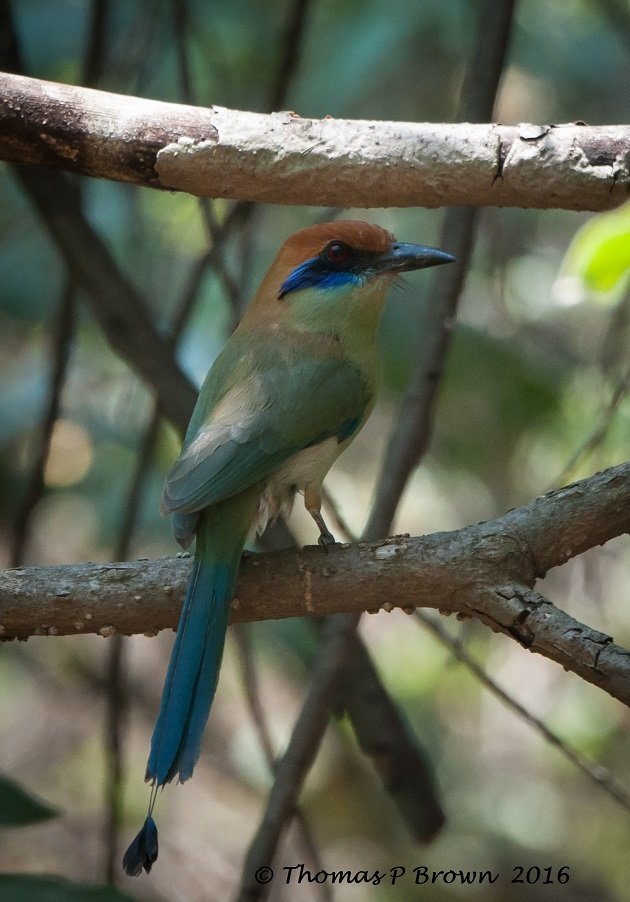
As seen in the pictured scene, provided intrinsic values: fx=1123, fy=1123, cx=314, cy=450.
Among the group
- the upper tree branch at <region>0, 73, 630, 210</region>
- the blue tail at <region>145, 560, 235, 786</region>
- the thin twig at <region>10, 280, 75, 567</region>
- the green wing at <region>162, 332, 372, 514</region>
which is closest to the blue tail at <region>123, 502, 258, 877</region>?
the blue tail at <region>145, 560, 235, 786</region>

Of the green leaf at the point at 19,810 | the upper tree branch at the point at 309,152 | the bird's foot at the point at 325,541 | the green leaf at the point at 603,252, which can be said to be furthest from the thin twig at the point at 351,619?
the green leaf at the point at 603,252

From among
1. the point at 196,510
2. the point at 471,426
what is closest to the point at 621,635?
the point at 471,426

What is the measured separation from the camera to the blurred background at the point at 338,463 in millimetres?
4406

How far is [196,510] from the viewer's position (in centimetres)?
271

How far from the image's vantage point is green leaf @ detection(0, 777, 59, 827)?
9.04 ft

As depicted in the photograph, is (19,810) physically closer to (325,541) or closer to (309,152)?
(325,541)

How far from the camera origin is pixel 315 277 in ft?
10.7

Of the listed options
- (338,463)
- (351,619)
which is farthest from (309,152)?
(338,463)

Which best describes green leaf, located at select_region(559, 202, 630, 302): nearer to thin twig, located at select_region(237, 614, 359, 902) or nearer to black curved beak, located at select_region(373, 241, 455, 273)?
black curved beak, located at select_region(373, 241, 455, 273)

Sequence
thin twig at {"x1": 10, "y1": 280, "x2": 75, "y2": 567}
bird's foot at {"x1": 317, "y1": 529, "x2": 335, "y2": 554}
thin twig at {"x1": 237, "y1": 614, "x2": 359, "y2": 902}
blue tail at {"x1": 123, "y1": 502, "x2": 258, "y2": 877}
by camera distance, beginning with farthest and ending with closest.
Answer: thin twig at {"x1": 10, "y1": 280, "x2": 75, "y2": 567} < thin twig at {"x1": 237, "y1": 614, "x2": 359, "y2": 902} < bird's foot at {"x1": 317, "y1": 529, "x2": 335, "y2": 554} < blue tail at {"x1": 123, "y1": 502, "x2": 258, "y2": 877}

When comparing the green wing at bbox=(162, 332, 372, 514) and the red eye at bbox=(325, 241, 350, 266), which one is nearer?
the green wing at bbox=(162, 332, 372, 514)

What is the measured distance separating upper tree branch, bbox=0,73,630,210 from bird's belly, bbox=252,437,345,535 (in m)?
0.75

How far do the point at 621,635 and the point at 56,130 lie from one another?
155 inches

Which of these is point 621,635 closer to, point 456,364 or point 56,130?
point 456,364
